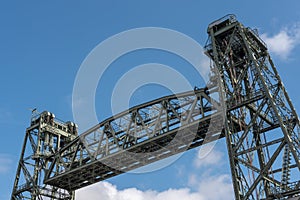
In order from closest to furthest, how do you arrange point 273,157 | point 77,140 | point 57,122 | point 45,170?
point 273,157 < point 77,140 < point 45,170 < point 57,122

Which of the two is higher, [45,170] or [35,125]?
[35,125]

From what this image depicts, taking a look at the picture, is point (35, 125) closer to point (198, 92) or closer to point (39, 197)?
point (39, 197)

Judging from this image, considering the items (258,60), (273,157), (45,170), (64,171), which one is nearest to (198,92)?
(258,60)

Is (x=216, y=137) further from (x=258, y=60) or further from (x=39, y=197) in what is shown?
(x=39, y=197)

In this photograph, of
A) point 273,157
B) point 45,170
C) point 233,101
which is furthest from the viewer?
point 45,170

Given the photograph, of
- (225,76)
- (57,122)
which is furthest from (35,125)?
(225,76)

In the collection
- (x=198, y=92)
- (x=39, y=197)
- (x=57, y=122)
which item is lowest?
(x=39, y=197)

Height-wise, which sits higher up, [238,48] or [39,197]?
[238,48]

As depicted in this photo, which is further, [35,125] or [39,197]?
[35,125]

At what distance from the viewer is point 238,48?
1158 inches

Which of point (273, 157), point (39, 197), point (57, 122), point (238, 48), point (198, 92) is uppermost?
point (57, 122)

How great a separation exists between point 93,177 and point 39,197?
217 inches

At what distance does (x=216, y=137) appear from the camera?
100 feet

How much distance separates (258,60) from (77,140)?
16523 millimetres
